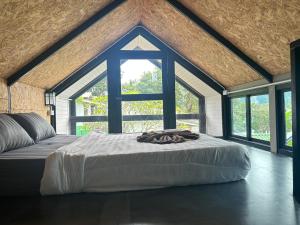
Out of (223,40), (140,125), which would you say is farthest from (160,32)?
(140,125)

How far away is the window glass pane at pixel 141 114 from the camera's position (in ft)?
22.4

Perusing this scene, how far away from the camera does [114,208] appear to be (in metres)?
2.32

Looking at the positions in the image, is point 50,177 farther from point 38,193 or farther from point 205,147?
point 205,147

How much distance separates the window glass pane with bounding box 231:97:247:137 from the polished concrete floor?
12.5ft

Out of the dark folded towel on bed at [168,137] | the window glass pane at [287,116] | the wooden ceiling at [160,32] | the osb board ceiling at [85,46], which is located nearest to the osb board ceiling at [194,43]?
the wooden ceiling at [160,32]

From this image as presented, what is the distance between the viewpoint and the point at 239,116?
6789 mm

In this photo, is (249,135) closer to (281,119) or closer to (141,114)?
(281,119)

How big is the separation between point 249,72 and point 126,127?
11.8ft

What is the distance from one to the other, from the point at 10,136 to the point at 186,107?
529 centimetres

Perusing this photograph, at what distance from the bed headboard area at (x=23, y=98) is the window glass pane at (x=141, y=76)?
2.20 meters

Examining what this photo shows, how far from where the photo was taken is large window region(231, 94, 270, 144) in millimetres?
5730

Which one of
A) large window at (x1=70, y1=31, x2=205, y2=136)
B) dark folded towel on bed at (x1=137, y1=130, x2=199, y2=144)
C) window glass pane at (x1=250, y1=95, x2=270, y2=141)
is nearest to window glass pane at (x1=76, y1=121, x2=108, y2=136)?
large window at (x1=70, y1=31, x2=205, y2=136)

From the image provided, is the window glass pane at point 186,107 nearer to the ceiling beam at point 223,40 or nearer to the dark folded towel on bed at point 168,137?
the ceiling beam at point 223,40

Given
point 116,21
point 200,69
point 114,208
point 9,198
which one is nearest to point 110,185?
point 114,208
